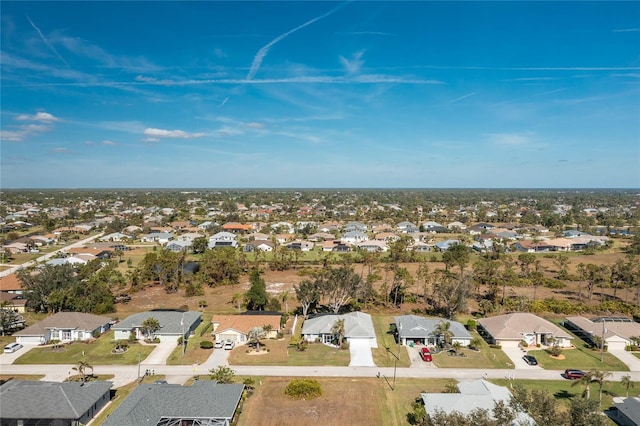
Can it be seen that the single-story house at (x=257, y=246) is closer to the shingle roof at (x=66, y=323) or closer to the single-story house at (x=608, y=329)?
the shingle roof at (x=66, y=323)

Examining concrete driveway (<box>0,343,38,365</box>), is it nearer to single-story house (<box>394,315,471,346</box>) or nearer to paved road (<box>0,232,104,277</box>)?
paved road (<box>0,232,104,277</box>)

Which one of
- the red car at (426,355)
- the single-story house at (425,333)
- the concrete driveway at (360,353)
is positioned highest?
the single-story house at (425,333)

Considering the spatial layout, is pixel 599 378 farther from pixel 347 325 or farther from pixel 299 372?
pixel 299 372

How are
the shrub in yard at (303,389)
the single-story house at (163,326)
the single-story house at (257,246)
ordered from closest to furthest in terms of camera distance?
the shrub in yard at (303,389), the single-story house at (163,326), the single-story house at (257,246)

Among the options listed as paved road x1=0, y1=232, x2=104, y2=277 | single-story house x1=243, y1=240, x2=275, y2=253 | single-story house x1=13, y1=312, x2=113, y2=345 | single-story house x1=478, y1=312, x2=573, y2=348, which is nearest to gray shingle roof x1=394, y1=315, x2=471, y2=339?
single-story house x1=478, y1=312, x2=573, y2=348

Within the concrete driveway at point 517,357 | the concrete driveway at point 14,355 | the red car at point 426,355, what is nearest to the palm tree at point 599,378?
the concrete driveway at point 517,357
